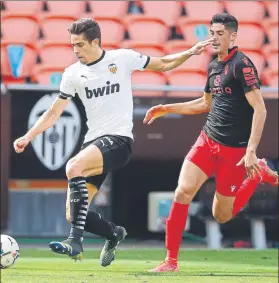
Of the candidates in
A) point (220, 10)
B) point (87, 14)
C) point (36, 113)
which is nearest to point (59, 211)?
point (36, 113)

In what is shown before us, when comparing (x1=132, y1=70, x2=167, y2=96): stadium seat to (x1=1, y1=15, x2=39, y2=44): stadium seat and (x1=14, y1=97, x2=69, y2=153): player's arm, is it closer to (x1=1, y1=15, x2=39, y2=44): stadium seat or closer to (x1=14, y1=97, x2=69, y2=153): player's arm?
(x1=1, y1=15, x2=39, y2=44): stadium seat

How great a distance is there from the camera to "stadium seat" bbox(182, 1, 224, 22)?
13.1m

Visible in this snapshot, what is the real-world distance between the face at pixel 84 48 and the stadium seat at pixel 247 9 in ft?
21.7

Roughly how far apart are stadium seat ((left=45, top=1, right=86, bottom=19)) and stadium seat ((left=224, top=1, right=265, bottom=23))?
2.04m

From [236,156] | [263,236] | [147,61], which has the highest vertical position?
[147,61]

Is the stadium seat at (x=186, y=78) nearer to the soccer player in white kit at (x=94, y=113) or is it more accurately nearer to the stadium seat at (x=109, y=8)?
the stadium seat at (x=109, y=8)

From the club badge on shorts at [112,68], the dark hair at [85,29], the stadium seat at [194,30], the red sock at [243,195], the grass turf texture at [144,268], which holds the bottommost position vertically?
the grass turf texture at [144,268]

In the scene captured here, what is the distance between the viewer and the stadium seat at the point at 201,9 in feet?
42.9

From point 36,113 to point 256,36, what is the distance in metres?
3.86

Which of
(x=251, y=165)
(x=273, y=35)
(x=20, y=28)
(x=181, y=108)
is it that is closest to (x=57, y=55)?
(x=20, y=28)

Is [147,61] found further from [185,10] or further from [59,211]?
[185,10]

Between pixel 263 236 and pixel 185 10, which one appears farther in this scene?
pixel 185 10

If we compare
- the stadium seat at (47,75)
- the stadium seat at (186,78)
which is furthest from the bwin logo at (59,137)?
the stadium seat at (186,78)

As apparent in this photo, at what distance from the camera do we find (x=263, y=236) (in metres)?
10.6
